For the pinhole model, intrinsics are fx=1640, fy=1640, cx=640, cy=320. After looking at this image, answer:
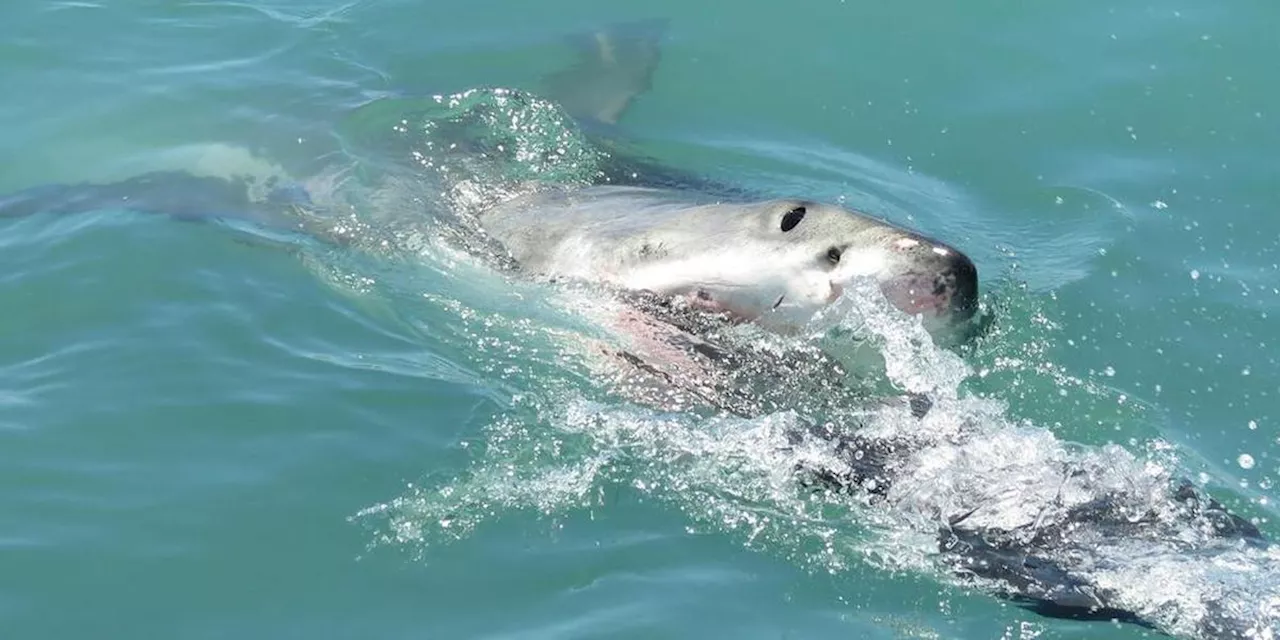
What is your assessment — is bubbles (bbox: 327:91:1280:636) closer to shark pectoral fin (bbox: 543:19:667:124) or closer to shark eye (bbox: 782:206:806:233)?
shark eye (bbox: 782:206:806:233)

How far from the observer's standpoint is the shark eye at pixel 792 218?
6117mm

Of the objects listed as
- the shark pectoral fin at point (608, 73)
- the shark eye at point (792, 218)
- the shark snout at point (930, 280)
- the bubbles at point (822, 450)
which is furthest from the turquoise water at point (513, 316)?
the shark eye at point (792, 218)

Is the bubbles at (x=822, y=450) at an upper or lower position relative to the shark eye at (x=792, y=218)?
lower

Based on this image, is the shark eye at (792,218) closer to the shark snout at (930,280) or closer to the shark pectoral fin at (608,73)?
the shark snout at (930,280)

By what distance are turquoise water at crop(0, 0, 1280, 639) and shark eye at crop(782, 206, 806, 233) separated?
781mm

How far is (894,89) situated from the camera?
31.3ft

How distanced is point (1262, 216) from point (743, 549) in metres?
4.22

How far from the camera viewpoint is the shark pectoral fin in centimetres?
935

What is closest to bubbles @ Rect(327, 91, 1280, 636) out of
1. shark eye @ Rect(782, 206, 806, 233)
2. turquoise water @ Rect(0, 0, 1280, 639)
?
turquoise water @ Rect(0, 0, 1280, 639)

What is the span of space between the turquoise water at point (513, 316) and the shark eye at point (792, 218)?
78cm

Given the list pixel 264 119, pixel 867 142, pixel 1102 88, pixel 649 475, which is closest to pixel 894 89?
pixel 867 142

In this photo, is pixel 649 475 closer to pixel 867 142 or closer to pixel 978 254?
pixel 978 254

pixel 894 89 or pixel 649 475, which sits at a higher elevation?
pixel 894 89

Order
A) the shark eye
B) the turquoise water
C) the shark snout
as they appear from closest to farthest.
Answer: the turquoise water < the shark snout < the shark eye
